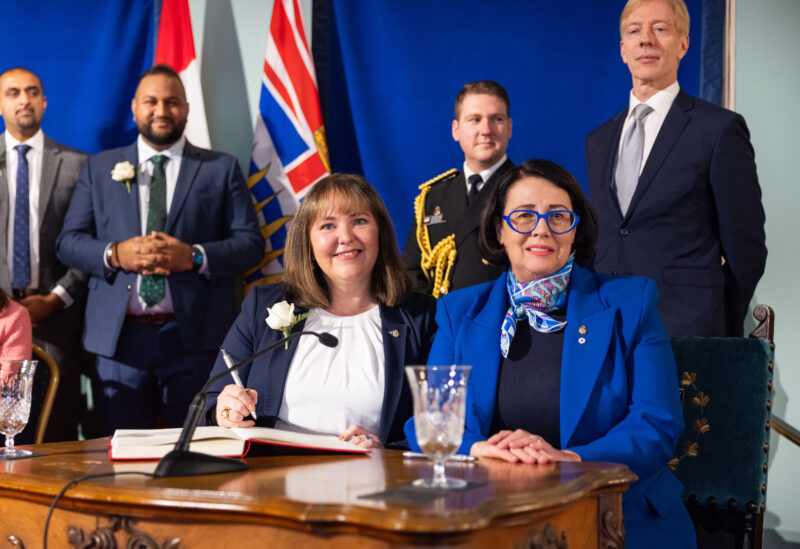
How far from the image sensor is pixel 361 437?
219 centimetres

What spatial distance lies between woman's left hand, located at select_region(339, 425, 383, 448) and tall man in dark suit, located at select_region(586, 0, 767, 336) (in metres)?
1.26

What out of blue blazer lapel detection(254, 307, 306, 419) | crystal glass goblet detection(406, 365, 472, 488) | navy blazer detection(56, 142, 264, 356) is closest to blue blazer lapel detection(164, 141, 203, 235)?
navy blazer detection(56, 142, 264, 356)

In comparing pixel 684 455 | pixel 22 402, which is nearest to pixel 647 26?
pixel 684 455

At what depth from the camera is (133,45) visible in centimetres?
441

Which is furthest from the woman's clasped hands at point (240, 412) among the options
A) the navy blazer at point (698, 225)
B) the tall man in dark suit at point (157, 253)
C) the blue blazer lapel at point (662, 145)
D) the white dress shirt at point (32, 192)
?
the white dress shirt at point (32, 192)

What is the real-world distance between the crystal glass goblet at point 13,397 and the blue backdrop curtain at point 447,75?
236 centimetres

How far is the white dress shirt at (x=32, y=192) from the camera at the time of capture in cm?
396

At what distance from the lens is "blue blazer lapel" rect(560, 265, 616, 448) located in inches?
81.0

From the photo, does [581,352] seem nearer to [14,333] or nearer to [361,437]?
[361,437]

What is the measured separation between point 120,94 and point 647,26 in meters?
2.50

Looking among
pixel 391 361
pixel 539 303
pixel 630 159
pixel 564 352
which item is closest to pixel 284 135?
pixel 630 159

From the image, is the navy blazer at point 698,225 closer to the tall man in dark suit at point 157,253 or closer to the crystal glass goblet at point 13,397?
the tall man in dark suit at point 157,253

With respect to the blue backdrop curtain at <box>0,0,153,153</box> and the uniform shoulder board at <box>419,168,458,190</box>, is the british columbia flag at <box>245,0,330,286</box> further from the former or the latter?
the blue backdrop curtain at <box>0,0,153,153</box>

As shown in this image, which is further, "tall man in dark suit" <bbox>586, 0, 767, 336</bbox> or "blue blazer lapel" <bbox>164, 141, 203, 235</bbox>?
"blue blazer lapel" <bbox>164, 141, 203, 235</bbox>
